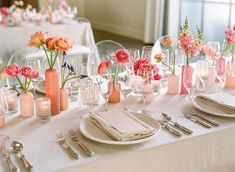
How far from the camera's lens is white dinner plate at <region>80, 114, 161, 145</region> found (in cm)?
132

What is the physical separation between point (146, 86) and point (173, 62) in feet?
1.19

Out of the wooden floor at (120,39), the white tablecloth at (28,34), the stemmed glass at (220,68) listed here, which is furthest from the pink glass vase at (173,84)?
the wooden floor at (120,39)

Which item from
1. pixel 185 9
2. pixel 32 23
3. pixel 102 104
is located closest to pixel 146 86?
pixel 102 104

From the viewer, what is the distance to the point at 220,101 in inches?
67.7

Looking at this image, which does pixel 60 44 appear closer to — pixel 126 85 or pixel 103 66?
pixel 103 66

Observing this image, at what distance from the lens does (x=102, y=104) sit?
1.77 metres

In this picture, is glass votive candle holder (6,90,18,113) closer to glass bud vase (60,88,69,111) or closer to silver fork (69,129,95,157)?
glass bud vase (60,88,69,111)

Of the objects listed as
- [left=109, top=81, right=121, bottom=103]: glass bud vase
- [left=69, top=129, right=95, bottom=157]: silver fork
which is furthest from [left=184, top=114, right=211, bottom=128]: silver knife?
[left=69, top=129, right=95, bottom=157]: silver fork

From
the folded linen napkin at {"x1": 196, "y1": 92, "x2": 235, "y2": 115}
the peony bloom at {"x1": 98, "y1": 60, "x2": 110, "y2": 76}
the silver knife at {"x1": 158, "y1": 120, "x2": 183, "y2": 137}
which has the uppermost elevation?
the peony bloom at {"x1": 98, "y1": 60, "x2": 110, "y2": 76}

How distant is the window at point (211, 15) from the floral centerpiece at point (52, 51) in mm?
4454

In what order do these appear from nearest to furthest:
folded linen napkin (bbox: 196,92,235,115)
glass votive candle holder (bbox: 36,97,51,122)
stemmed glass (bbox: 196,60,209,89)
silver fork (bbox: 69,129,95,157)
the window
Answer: silver fork (bbox: 69,129,95,157) < glass votive candle holder (bbox: 36,97,51,122) < folded linen napkin (bbox: 196,92,235,115) < stemmed glass (bbox: 196,60,209,89) < the window

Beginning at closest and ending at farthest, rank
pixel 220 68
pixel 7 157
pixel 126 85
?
pixel 7 157, pixel 126 85, pixel 220 68

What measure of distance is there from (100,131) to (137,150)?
184 mm

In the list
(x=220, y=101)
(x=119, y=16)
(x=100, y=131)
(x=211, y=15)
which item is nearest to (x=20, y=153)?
(x=100, y=131)
